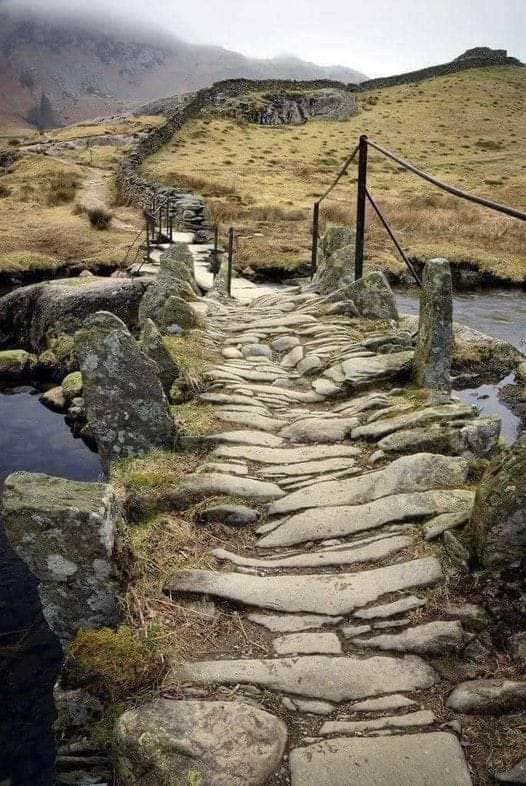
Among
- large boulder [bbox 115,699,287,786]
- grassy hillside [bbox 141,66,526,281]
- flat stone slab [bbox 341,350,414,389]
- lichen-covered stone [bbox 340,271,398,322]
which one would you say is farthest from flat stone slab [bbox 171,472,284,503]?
grassy hillside [bbox 141,66,526,281]

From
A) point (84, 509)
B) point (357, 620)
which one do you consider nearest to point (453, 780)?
point (357, 620)

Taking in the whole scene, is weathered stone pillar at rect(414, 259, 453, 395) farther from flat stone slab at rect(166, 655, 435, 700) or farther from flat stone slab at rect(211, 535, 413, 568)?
flat stone slab at rect(166, 655, 435, 700)

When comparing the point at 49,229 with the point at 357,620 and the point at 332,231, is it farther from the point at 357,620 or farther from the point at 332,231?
the point at 357,620

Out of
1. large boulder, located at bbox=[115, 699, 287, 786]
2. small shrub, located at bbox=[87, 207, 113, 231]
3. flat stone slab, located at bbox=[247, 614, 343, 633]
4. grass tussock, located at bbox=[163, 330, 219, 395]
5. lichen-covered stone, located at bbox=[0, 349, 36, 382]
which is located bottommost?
lichen-covered stone, located at bbox=[0, 349, 36, 382]

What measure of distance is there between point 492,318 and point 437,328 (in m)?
14.7

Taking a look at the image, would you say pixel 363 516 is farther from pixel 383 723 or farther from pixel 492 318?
pixel 492 318

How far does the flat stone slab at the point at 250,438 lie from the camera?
18.3 ft

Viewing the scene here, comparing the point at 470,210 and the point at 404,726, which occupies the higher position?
the point at 470,210

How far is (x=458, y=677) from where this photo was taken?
3.03 m

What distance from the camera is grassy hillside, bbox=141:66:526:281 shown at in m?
26.6

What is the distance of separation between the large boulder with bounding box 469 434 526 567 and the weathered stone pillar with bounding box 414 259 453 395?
273 cm

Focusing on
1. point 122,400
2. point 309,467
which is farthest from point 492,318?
point 122,400

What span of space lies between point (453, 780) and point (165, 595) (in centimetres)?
192

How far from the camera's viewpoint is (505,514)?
3.33 metres
